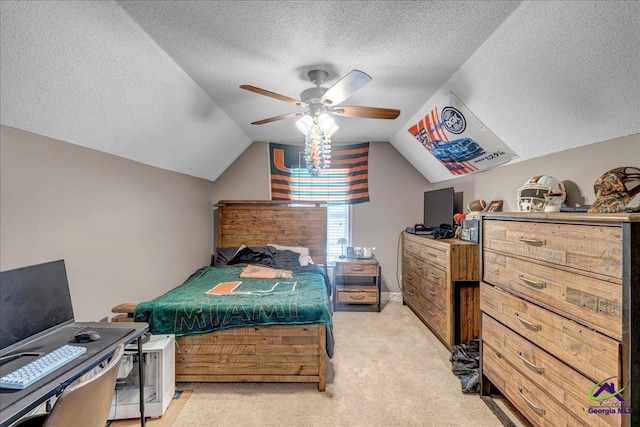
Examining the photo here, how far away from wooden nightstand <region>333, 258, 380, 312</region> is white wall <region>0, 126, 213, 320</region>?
6.83ft

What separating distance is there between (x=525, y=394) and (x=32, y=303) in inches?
110

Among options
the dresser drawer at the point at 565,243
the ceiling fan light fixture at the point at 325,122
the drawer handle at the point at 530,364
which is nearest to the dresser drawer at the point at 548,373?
the drawer handle at the point at 530,364

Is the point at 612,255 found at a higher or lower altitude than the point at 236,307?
higher

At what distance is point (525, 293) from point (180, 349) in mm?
2530

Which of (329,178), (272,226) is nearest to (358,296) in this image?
(272,226)

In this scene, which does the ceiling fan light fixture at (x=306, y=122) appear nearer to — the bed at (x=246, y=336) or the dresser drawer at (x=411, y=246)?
the bed at (x=246, y=336)

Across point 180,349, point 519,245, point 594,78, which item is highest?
point 594,78

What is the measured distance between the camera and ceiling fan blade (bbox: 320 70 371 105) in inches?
71.1

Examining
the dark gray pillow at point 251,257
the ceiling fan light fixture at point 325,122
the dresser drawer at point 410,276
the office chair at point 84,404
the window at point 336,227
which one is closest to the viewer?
the office chair at point 84,404

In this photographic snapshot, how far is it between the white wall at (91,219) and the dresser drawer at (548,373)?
2.91 metres

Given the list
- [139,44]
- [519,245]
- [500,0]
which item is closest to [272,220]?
[139,44]

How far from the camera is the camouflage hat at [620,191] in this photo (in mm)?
1549

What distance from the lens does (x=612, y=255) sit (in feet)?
4.27

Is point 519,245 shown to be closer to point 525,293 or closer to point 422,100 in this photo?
point 525,293
